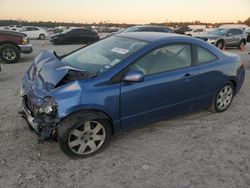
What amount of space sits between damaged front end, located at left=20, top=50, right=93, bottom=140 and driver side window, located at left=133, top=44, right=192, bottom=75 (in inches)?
33.3

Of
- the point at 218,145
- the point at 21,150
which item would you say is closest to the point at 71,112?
the point at 21,150

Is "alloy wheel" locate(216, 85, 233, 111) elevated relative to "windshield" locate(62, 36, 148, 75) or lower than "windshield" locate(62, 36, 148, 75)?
lower

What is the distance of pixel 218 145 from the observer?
401 centimetres

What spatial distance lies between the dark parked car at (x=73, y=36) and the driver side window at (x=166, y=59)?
17.3 meters

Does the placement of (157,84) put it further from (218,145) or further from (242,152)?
(242,152)

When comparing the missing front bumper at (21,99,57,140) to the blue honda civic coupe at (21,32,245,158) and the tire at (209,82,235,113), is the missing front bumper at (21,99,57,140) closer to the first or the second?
the blue honda civic coupe at (21,32,245,158)

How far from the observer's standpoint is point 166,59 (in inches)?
162

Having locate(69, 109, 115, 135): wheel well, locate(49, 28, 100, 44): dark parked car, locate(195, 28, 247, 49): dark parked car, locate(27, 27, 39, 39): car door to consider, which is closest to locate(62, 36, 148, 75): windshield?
locate(69, 109, 115, 135): wheel well

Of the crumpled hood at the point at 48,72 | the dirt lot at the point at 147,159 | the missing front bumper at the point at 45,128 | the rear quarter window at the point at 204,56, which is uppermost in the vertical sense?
the rear quarter window at the point at 204,56

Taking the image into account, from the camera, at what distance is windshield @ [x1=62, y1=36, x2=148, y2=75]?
3.80m

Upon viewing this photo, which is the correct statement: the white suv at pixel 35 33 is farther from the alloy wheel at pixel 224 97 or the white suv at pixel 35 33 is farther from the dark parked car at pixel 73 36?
the alloy wheel at pixel 224 97

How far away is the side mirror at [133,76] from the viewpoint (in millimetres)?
3551

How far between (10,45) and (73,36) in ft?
38.6

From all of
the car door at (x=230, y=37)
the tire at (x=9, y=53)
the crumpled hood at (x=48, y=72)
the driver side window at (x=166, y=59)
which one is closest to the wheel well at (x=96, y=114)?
the crumpled hood at (x=48, y=72)
